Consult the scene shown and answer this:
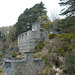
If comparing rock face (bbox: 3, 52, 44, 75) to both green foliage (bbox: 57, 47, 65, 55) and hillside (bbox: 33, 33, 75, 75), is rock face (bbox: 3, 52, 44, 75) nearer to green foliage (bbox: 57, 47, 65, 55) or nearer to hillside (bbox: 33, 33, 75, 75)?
hillside (bbox: 33, 33, 75, 75)

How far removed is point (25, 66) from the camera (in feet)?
35.0

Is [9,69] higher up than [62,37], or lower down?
lower down

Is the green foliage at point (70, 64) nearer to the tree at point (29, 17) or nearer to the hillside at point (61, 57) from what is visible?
the hillside at point (61, 57)

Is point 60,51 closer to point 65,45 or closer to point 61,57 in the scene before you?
point 61,57

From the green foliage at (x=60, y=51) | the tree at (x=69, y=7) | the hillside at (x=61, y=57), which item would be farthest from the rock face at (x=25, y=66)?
the tree at (x=69, y=7)

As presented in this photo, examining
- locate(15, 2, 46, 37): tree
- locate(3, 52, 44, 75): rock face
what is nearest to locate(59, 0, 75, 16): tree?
locate(3, 52, 44, 75): rock face

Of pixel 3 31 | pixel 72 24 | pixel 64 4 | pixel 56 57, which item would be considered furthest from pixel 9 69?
pixel 3 31

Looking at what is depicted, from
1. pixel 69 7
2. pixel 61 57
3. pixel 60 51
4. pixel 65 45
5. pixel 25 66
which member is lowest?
pixel 25 66

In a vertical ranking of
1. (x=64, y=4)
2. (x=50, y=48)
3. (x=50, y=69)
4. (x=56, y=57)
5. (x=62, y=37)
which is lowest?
(x=50, y=69)

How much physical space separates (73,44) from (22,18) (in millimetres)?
20737

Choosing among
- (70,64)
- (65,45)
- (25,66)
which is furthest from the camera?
(65,45)

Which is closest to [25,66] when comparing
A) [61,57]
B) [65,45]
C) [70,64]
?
[61,57]

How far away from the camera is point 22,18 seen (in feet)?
96.6

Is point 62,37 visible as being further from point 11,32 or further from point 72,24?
point 11,32
